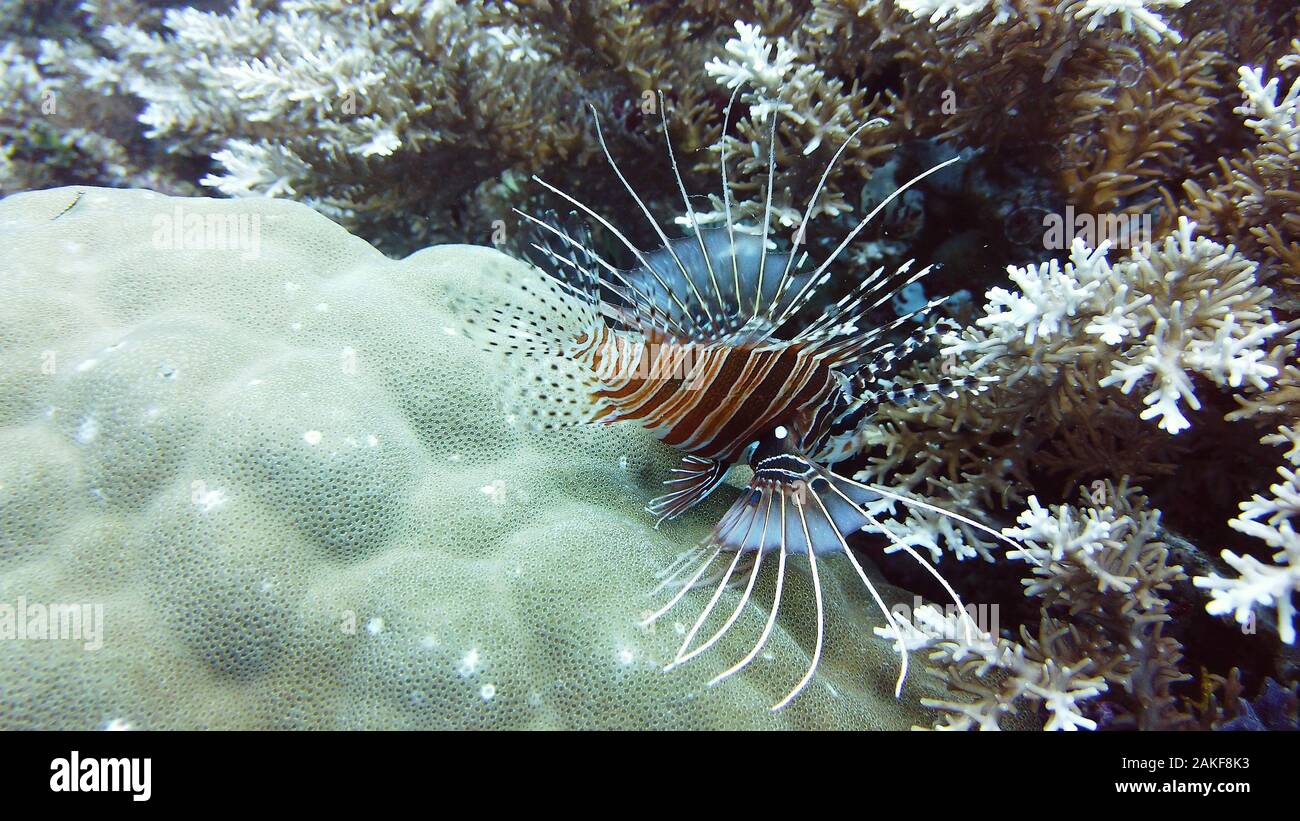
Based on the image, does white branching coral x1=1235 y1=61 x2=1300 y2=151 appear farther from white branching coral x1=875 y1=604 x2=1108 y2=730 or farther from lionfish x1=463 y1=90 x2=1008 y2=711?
white branching coral x1=875 y1=604 x2=1108 y2=730

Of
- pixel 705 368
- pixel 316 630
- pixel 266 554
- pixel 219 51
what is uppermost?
pixel 219 51

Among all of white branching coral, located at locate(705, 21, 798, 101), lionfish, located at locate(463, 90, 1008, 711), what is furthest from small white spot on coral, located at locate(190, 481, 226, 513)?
white branching coral, located at locate(705, 21, 798, 101)

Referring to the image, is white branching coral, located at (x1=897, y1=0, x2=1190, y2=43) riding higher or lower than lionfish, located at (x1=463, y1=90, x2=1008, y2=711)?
higher

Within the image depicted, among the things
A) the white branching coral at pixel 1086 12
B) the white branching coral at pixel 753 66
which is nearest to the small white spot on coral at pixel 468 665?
the white branching coral at pixel 753 66

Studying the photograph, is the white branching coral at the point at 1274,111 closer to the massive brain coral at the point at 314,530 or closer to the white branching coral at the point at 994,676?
the white branching coral at the point at 994,676

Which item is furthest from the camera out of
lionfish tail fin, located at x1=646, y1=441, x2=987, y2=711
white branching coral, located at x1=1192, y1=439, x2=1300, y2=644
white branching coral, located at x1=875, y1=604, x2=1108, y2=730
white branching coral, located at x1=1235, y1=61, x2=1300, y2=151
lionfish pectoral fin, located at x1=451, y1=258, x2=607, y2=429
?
lionfish pectoral fin, located at x1=451, y1=258, x2=607, y2=429
